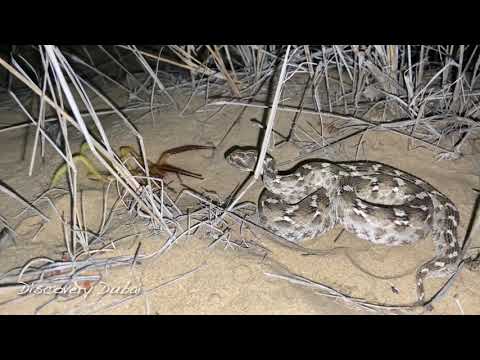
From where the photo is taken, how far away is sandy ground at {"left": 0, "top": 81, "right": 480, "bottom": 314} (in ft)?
13.0

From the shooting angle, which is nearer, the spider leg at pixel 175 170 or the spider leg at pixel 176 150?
the spider leg at pixel 175 170

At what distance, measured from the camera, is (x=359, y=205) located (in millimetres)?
5625

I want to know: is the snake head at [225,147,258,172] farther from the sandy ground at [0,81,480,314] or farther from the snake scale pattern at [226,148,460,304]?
the sandy ground at [0,81,480,314]

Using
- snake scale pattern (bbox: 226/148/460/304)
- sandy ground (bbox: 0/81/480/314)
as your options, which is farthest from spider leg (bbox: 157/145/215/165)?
snake scale pattern (bbox: 226/148/460/304)

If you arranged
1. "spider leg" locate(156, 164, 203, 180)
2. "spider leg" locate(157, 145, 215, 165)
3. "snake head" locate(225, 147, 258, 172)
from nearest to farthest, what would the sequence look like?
"spider leg" locate(156, 164, 203, 180) < "snake head" locate(225, 147, 258, 172) < "spider leg" locate(157, 145, 215, 165)

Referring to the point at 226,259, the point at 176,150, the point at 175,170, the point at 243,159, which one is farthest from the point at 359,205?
the point at 176,150

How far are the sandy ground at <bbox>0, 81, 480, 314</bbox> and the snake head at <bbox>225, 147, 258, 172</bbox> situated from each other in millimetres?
123

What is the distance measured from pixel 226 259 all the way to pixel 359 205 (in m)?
2.11

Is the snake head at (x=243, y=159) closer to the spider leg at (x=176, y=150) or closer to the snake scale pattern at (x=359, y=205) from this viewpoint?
the snake scale pattern at (x=359, y=205)

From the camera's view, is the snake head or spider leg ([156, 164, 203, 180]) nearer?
spider leg ([156, 164, 203, 180])

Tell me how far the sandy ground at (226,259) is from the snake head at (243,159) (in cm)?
12

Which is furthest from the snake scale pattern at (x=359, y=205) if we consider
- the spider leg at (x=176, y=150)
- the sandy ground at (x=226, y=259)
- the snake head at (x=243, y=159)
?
the spider leg at (x=176, y=150)

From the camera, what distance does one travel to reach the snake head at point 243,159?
6.21 meters
